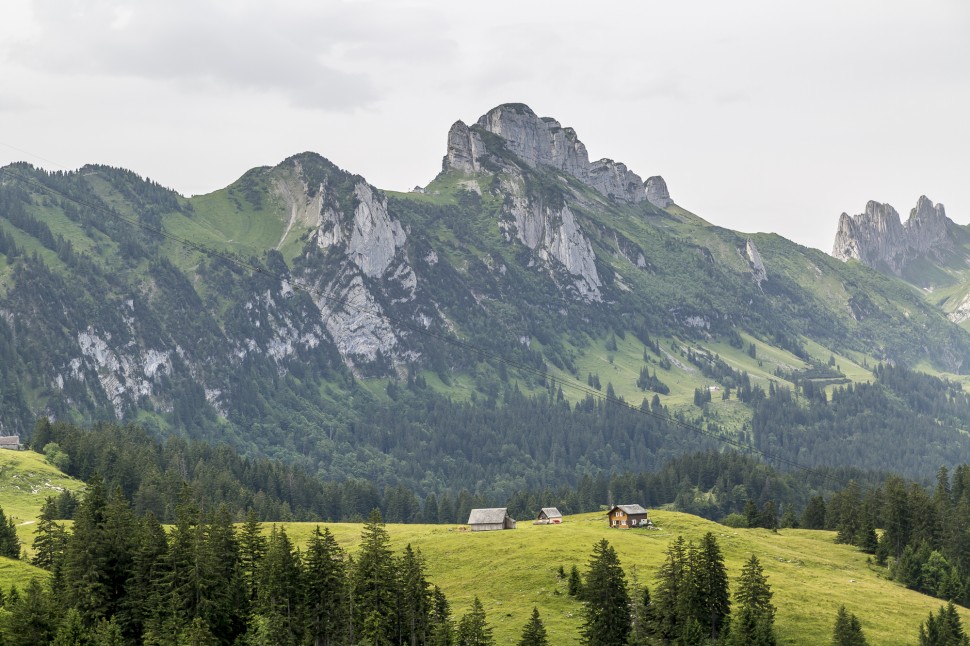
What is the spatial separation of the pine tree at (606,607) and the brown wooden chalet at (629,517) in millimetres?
53273

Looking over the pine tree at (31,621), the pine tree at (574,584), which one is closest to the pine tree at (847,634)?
the pine tree at (574,584)

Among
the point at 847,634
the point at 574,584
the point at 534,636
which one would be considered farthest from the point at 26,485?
the point at 847,634

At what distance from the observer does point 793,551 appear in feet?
463

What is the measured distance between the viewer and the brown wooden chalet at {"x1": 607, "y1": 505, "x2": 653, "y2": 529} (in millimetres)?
149250

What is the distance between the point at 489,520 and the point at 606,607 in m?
55.5

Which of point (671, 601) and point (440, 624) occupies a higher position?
point (671, 601)

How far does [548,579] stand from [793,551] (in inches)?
1821

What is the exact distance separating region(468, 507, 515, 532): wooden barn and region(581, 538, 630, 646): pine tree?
51.2m

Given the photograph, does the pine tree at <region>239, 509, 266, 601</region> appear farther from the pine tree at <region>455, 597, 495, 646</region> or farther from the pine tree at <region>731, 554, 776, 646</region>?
the pine tree at <region>731, 554, 776, 646</region>

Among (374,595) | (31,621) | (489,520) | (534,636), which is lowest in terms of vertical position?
(534,636)

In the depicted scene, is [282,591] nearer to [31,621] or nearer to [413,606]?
[413,606]

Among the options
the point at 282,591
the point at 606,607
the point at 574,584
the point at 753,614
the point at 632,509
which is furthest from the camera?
the point at 632,509

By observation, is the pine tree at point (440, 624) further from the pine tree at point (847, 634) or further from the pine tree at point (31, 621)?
the pine tree at point (847, 634)

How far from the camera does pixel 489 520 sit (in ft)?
485
